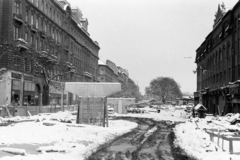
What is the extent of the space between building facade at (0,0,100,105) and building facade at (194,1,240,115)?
74.7 ft

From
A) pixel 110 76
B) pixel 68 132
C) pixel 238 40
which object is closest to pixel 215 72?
pixel 238 40

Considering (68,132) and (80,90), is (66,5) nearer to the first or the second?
(80,90)

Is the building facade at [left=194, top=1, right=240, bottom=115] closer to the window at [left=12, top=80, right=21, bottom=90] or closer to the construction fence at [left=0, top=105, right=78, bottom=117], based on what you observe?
the construction fence at [left=0, top=105, right=78, bottom=117]

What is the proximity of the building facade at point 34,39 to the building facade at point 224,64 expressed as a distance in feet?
74.7

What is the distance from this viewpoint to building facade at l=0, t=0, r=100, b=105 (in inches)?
1534

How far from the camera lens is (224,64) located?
4275 centimetres

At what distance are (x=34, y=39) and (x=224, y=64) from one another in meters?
27.4

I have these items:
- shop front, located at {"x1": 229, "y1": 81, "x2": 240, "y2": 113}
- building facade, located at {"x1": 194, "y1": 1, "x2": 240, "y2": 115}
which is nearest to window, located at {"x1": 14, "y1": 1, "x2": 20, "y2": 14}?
building facade, located at {"x1": 194, "y1": 1, "x2": 240, "y2": 115}

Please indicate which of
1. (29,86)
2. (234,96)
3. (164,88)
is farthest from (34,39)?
(164,88)

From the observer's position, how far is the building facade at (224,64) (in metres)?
35.8

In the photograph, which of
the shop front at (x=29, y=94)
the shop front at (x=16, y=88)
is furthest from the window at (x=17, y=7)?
the shop front at (x=29, y=94)

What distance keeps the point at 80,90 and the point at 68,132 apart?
5.23 meters

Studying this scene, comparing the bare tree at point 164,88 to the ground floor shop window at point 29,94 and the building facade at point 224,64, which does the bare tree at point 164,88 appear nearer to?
the building facade at point 224,64

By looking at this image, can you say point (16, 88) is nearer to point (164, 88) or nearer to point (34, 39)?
point (34, 39)
